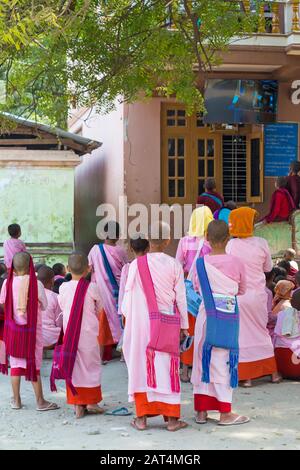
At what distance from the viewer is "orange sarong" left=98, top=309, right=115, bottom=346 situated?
32.8ft

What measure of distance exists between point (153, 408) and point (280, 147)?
9.32m

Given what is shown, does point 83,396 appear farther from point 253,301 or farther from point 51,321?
point 51,321

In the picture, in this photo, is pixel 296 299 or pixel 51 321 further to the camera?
pixel 51 321

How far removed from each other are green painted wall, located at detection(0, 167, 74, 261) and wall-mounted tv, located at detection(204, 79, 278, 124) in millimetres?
2896

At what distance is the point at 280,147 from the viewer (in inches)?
595

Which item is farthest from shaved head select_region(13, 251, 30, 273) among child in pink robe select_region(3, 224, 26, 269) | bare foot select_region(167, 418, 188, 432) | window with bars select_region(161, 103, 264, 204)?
window with bars select_region(161, 103, 264, 204)

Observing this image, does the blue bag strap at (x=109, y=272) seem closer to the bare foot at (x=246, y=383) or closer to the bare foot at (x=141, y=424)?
the bare foot at (x=246, y=383)

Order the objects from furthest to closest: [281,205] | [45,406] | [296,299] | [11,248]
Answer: [281,205] < [11,248] < [296,299] < [45,406]

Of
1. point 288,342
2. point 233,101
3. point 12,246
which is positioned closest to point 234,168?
point 233,101

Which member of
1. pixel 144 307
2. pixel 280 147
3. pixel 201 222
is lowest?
pixel 144 307

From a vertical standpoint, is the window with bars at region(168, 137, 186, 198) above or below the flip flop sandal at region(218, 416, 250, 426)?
above

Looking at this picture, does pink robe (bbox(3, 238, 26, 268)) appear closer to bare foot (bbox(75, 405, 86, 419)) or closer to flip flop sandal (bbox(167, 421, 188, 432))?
bare foot (bbox(75, 405, 86, 419))

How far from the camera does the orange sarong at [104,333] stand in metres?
9.99

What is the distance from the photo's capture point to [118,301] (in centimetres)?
975
